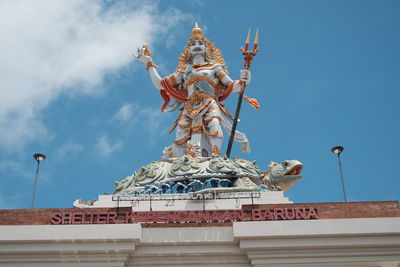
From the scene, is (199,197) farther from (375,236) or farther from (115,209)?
(375,236)

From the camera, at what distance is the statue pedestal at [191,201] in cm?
1628

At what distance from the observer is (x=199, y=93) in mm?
21578

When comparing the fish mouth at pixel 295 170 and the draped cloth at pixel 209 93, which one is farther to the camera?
the draped cloth at pixel 209 93

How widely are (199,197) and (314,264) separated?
4535 millimetres

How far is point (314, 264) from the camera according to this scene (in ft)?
42.4

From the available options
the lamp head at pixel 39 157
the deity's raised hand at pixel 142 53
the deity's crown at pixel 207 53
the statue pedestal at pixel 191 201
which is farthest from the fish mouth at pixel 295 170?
the lamp head at pixel 39 157

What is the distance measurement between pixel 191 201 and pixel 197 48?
7780 mm

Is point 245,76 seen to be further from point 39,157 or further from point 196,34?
point 39,157

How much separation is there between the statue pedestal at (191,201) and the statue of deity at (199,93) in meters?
3.43

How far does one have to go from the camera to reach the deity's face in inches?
874

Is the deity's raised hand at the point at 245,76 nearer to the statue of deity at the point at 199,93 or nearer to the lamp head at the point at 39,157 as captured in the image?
the statue of deity at the point at 199,93

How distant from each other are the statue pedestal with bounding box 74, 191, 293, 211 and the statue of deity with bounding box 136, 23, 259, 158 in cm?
343

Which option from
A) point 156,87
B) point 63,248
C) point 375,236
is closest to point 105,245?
point 63,248

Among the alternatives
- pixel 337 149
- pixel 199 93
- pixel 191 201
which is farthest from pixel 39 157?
pixel 337 149
